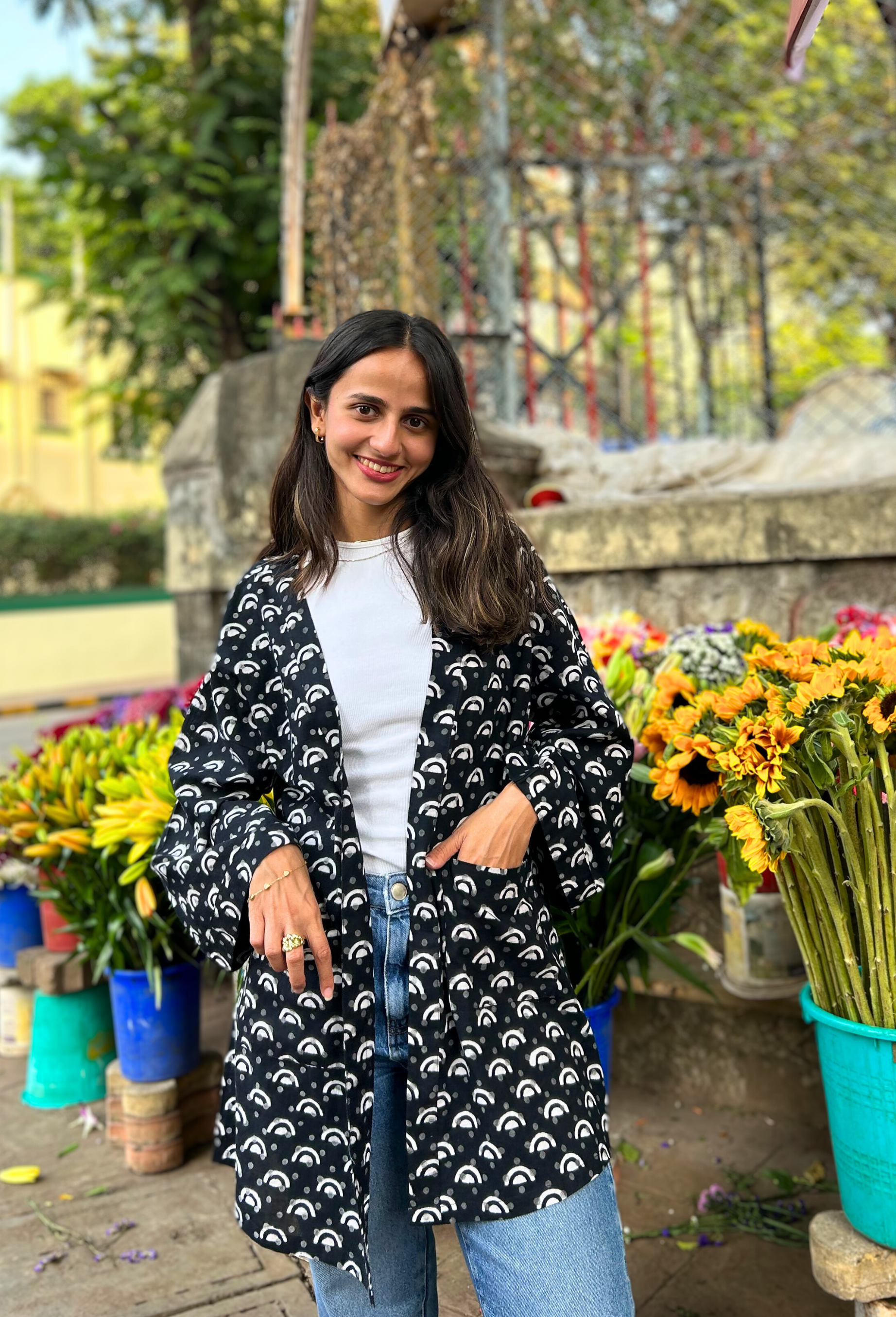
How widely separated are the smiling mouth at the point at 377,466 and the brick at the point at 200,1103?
1.85 meters

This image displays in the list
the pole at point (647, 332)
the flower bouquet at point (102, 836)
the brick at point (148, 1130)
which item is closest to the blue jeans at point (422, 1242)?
the flower bouquet at point (102, 836)

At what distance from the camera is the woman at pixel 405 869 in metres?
1.40

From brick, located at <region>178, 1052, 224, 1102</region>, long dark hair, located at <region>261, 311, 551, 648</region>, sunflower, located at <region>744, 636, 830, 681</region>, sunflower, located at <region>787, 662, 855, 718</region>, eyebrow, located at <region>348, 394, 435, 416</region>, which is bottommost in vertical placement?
brick, located at <region>178, 1052, 224, 1102</region>

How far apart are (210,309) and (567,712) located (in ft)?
25.2

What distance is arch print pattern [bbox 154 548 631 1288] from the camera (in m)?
1.40

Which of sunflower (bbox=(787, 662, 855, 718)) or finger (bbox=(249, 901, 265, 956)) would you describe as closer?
finger (bbox=(249, 901, 265, 956))

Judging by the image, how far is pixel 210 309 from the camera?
8484mm

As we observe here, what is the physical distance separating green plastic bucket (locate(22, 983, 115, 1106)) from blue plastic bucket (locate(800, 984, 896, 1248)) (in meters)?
1.98

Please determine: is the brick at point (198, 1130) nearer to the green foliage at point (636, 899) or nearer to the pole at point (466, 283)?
the green foliage at point (636, 899)

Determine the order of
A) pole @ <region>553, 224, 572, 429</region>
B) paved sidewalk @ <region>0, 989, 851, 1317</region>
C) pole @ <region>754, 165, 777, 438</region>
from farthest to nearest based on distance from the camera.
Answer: pole @ <region>754, 165, 777, 438</region> < pole @ <region>553, 224, 572, 429</region> < paved sidewalk @ <region>0, 989, 851, 1317</region>

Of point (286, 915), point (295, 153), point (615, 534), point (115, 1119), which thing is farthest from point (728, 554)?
point (295, 153)

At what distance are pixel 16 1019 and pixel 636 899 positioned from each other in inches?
78.4

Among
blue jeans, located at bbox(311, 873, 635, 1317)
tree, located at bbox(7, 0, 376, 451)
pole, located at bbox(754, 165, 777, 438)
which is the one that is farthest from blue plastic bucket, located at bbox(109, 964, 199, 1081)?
tree, located at bbox(7, 0, 376, 451)

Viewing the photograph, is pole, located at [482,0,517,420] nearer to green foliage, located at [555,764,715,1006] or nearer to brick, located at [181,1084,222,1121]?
green foliage, located at [555,764,715,1006]
